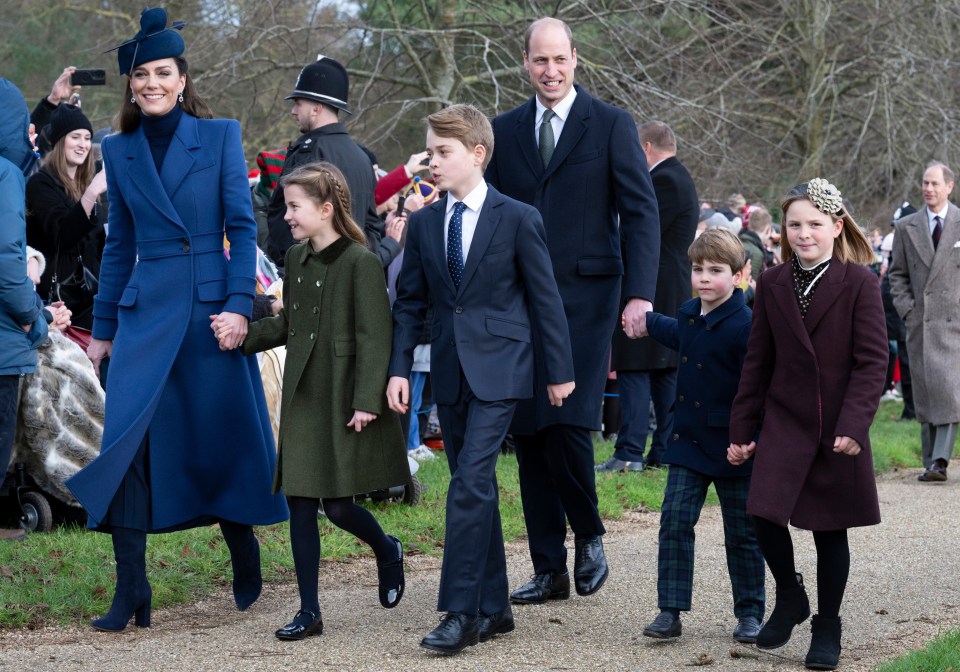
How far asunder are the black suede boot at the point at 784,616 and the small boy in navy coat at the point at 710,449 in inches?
8.2

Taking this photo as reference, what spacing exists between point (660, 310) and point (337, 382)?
4.47 meters

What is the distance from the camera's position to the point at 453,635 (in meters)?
4.84

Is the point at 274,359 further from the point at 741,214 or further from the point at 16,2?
the point at 16,2

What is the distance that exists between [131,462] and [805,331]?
251 centimetres

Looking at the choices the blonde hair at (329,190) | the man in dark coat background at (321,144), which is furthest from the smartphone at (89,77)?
the blonde hair at (329,190)

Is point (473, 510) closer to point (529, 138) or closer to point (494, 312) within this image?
point (494, 312)

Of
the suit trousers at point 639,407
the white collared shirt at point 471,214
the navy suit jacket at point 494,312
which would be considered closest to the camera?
the navy suit jacket at point 494,312

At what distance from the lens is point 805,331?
489cm

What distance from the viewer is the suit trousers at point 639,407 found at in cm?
919

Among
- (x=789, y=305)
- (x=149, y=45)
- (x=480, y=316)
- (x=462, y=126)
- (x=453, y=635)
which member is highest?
(x=149, y=45)

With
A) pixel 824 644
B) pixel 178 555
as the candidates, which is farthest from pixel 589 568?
pixel 178 555

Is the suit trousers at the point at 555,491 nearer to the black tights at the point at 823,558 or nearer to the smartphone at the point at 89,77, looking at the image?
the black tights at the point at 823,558

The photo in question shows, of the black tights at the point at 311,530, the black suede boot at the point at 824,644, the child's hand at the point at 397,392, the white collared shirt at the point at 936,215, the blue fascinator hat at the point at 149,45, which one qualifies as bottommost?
the black suede boot at the point at 824,644

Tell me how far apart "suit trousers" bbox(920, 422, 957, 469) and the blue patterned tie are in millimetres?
5731
